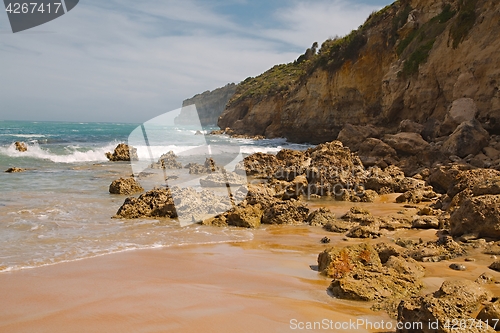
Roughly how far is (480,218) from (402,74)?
16.9 metres

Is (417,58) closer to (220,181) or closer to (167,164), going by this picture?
(167,164)

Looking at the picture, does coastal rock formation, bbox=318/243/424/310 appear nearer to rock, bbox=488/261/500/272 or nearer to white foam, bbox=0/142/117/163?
rock, bbox=488/261/500/272

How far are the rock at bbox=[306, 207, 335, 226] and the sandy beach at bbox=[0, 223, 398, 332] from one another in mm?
2070

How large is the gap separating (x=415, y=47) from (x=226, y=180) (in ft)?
52.1

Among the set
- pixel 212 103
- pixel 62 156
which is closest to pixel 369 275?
pixel 62 156

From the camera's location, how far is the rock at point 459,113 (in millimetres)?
14299

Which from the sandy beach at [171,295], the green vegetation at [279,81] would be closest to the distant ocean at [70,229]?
the sandy beach at [171,295]

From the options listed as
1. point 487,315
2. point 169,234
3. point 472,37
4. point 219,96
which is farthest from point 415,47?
point 219,96

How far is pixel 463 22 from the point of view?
659 inches

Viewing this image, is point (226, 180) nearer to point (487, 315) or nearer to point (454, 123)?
point (487, 315)

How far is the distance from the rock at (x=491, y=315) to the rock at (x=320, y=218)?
429cm

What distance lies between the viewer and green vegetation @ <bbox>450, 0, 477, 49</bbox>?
53.8 ft

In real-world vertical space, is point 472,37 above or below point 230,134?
above

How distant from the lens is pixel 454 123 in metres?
14.5
